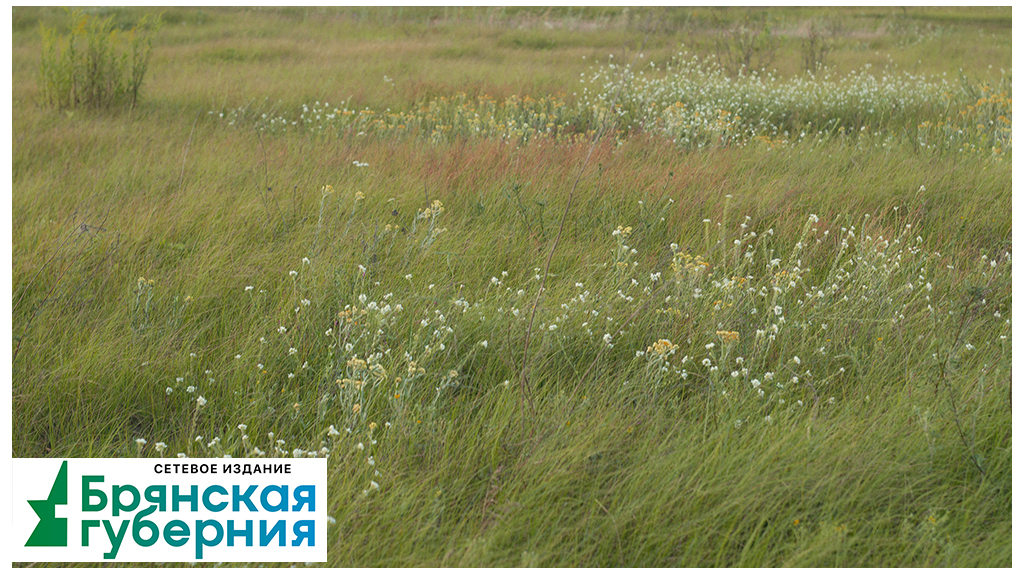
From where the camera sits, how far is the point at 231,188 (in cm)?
439

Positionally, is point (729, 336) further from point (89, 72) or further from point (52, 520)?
point (89, 72)

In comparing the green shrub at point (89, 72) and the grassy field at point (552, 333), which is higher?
the green shrub at point (89, 72)

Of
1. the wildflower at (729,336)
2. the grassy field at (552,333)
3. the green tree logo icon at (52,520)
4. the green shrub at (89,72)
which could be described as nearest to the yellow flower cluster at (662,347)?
the grassy field at (552,333)

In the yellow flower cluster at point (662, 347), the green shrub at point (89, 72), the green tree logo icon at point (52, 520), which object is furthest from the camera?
the green shrub at point (89, 72)

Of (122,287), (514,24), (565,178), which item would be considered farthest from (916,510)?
(514,24)

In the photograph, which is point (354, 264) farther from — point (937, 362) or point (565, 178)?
point (937, 362)

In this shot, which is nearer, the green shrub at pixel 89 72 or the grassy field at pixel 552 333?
the grassy field at pixel 552 333

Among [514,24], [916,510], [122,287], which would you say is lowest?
[916,510]

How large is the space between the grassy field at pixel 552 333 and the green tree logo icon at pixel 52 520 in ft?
0.71

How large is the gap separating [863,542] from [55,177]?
520cm

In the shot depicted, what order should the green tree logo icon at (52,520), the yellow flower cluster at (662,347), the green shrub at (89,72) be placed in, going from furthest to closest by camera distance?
the green shrub at (89,72), the yellow flower cluster at (662,347), the green tree logo icon at (52,520)

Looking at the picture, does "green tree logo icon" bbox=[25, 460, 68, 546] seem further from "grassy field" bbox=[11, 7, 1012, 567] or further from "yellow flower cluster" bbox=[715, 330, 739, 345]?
"yellow flower cluster" bbox=[715, 330, 739, 345]

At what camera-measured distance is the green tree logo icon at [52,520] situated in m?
1.98

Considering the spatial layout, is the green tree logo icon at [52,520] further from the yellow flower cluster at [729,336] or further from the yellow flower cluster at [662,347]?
the yellow flower cluster at [729,336]
